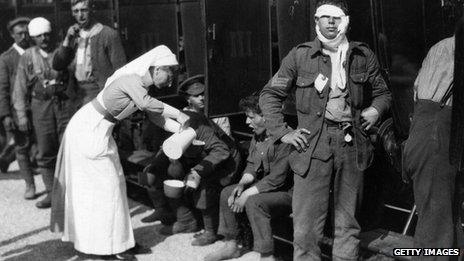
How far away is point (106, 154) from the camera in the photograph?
4.98 meters

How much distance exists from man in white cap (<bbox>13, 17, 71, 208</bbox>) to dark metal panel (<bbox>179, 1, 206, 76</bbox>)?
1.25 m

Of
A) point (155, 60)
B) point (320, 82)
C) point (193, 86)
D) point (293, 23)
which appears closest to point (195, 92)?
point (193, 86)

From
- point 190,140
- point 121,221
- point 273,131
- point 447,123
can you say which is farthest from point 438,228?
point 121,221

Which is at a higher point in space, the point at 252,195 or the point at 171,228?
the point at 252,195

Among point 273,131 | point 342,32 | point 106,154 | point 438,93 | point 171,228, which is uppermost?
point 342,32

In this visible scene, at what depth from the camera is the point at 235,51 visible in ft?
18.2

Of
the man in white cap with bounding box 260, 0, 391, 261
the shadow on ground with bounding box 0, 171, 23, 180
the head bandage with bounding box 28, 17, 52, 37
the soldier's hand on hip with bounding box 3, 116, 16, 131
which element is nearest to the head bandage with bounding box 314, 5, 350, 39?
the man in white cap with bounding box 260, 0, 391, 261

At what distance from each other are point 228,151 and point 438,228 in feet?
6.65

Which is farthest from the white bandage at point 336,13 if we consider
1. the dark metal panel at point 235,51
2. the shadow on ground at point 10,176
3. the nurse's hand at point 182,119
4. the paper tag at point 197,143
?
the shadow on ground at point 10,176

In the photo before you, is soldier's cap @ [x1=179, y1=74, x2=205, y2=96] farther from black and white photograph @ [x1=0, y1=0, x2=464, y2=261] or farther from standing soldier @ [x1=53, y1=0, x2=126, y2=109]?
standing soldier @ [x1=53, y1=0, x2=126, y2=109]

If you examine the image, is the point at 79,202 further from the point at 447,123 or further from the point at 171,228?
the point at 447,123

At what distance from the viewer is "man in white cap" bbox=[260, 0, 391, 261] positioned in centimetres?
387

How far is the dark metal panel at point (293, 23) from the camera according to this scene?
5082 mm

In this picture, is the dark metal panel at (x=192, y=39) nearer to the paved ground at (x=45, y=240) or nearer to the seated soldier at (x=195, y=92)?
the seated soldier at (x=195, y=92)
